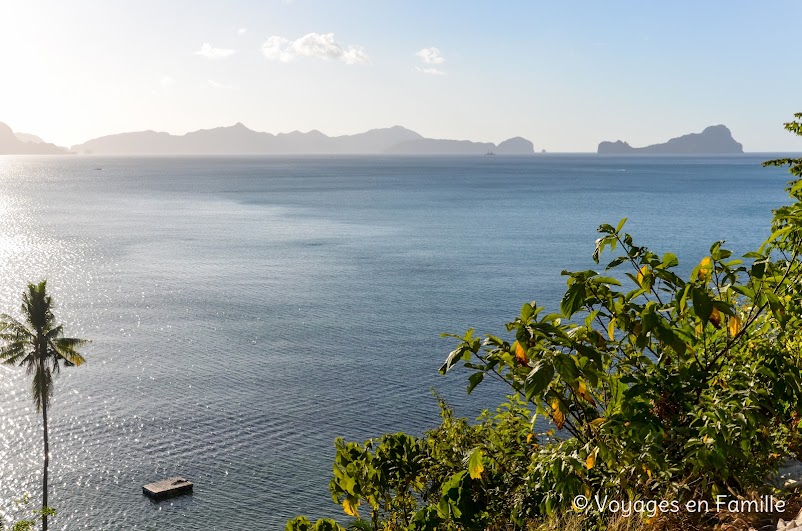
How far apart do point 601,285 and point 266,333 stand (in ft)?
267

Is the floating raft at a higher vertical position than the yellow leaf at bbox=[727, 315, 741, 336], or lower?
lower

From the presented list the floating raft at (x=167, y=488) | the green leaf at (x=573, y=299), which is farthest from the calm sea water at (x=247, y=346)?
the green leaf at (x=573, y=299)

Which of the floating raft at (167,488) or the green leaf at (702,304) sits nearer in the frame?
the green leaf at (702,304)

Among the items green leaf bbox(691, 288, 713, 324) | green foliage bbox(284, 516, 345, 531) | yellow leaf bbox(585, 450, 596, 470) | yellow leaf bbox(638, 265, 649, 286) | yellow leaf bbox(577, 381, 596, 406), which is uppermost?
yellow leaf bbox(638, 265, 649, 286)

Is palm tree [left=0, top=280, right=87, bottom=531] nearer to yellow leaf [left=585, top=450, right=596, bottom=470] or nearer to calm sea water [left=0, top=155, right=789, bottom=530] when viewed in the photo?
calm sea water [left=0, top=155, right=789, bottom=530]

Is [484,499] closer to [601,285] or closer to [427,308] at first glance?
[601,285]

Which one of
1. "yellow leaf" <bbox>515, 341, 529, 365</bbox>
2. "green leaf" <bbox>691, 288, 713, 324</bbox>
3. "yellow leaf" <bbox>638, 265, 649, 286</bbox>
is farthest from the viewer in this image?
"yellow leaf" <bbox>638, 265, 649, 286</bbox>

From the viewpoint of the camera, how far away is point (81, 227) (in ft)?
561

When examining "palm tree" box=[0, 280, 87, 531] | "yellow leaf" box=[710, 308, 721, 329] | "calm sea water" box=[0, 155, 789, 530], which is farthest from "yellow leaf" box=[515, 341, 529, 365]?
"palm tree" box=[0, 280, 87, 531]

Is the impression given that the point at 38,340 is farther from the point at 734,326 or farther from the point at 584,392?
the point at 734,326

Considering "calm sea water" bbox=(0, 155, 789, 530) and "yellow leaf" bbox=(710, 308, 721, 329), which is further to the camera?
"calm sea water" bbox=(0, 155, 789, 530)

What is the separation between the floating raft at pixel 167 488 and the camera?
170 feet

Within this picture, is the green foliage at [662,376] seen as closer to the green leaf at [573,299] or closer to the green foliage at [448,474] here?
the green leaf at [573,299]

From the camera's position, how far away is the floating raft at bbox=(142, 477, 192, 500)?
51.9 metres
